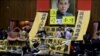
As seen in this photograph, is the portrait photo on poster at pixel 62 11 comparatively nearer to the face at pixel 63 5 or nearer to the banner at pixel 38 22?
the face at pixel 63 5

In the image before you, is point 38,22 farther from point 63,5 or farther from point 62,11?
point 63,5

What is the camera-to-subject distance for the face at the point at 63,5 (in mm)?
14359

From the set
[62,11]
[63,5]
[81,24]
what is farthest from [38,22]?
→ [81,24]

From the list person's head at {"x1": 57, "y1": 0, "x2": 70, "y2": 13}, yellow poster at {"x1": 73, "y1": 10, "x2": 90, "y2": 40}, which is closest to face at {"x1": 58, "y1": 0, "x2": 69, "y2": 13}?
person's head at {"x1": 57, "y1": 0, "x2": 70, "y2": 13}

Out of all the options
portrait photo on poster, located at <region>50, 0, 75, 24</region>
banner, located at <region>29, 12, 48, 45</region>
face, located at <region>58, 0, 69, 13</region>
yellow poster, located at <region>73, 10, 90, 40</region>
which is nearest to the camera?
yellow poster, located at <region>73, 10, 90, 40</region>

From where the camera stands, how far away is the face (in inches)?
565

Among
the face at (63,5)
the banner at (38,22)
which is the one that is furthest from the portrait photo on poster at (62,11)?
the banner at (38,22)

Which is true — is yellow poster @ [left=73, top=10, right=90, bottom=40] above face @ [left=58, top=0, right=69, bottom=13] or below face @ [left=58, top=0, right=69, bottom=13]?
below

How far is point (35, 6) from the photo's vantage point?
48.3 ft

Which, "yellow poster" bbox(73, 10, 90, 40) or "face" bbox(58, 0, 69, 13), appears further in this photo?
"face" bbox(58, 0, 69, 13)

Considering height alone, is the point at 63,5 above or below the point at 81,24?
above

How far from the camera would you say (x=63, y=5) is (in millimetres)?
14430

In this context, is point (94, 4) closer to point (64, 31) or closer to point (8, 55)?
point (64, 31)

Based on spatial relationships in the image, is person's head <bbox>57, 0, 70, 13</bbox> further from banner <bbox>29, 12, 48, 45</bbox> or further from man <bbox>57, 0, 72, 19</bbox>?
banner <bbox>29, 12, 48, 45</bbox>
